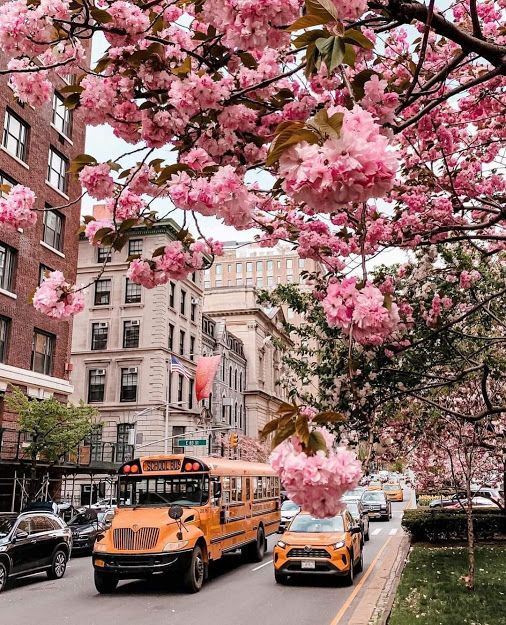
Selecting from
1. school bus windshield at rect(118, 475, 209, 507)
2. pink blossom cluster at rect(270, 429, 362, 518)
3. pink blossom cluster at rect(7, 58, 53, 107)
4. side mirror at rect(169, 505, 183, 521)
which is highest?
pink blossom cluster at rect(7, 58, 53, 107)

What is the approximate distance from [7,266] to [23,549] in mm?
13865

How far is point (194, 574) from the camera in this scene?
13.0 m

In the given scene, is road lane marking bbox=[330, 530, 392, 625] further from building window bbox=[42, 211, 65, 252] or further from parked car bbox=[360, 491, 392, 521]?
building window bbox=[42, 211, 65, 252]

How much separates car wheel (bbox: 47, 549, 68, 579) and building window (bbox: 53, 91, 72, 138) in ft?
Answer: 67.1

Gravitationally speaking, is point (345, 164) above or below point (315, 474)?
above

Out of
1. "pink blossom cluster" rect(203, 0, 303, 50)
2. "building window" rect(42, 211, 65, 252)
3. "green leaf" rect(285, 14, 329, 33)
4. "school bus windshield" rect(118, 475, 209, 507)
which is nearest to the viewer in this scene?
"green leaf" rect(285, 14, 329, 33)

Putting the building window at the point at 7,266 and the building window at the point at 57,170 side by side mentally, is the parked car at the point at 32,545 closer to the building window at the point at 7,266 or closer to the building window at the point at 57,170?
the building window at the point at 7,266

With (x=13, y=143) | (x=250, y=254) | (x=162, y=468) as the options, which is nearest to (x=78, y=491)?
(x=13, y=143)

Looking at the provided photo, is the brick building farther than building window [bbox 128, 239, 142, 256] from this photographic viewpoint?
No

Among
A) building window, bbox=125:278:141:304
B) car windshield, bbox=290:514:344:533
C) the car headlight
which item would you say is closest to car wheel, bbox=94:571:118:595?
the car headlight

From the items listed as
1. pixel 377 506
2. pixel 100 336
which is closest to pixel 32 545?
pixel 377 506

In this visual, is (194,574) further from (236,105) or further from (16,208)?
(236,105)

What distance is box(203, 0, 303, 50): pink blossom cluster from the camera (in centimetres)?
335

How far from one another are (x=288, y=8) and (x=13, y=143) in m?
25.5
